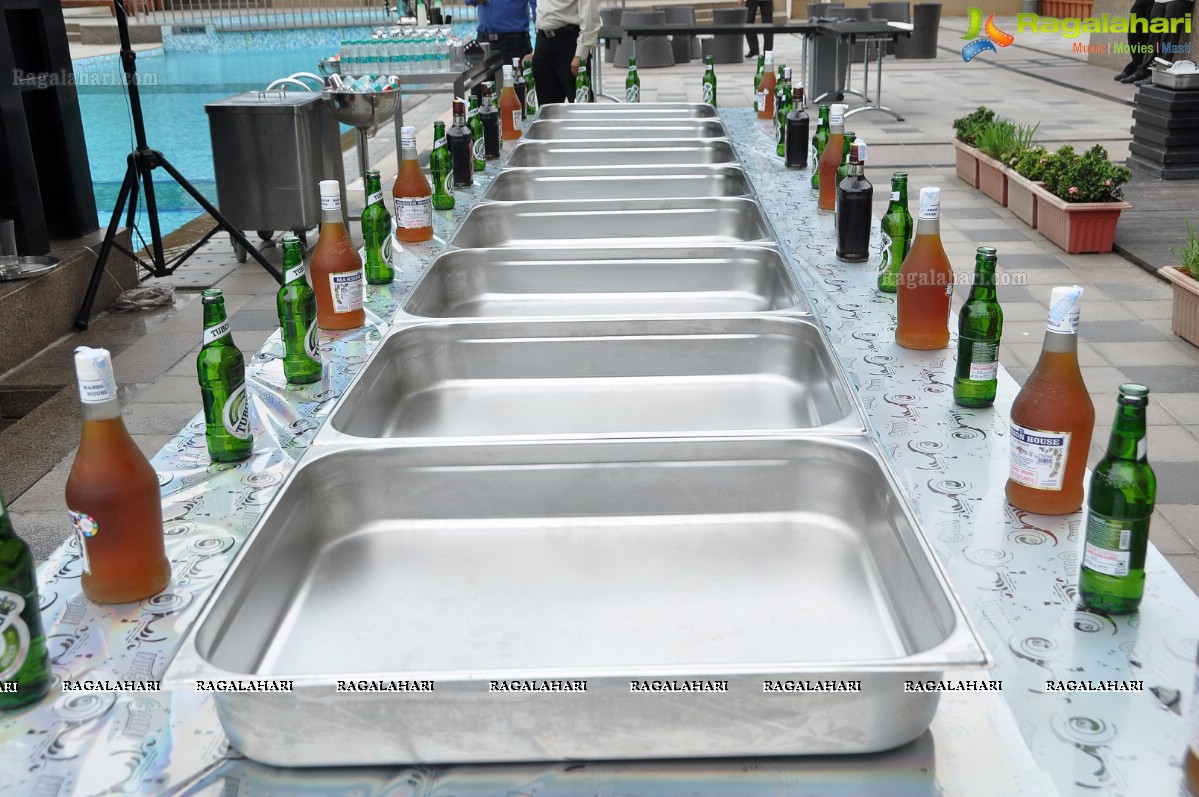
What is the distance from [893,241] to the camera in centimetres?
197

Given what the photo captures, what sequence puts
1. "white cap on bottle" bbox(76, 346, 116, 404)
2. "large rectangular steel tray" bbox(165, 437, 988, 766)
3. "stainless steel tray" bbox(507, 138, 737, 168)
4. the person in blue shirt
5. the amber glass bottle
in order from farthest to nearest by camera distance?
the person in blue shirt → "stainless steel tray" bbox(507, 138, 737, 168) → the amber glass bottle → "white cap on bottle" bbox(76, 346, 116, 404) → "large rectangular steel tray" bbox(165, 437, 988, 766)

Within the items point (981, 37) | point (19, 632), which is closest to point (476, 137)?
point (19, 632)

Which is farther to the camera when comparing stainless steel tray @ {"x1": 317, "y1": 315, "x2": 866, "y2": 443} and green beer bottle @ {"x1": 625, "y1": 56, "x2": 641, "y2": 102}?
green beer bottle @ {"x1": 625, "y1": 56, "x2": 641, "y2": 102}

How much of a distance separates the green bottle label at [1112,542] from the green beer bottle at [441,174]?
80.4 inches

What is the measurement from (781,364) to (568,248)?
620mm

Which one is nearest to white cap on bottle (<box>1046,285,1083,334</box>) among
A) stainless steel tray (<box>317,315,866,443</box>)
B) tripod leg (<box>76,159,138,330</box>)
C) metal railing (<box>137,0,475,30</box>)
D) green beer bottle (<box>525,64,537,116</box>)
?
stainless steel tray (<box>317,315,866,443</box>)

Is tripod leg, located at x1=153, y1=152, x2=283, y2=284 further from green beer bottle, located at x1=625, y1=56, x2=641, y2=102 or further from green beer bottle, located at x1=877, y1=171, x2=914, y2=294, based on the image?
green beer bottle, located at x1=877, y1=171, x2=914, y2=294

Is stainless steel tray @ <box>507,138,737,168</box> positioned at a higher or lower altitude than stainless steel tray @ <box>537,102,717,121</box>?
lower

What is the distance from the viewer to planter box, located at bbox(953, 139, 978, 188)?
6.06m

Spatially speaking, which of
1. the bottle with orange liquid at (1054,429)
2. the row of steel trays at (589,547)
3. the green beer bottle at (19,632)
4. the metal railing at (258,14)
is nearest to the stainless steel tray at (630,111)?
the row of steel trays at (589,547)

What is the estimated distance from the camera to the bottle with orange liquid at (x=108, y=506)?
3.37 feet

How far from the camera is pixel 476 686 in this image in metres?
0.76

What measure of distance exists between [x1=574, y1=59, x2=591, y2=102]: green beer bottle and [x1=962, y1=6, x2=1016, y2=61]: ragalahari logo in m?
8.71

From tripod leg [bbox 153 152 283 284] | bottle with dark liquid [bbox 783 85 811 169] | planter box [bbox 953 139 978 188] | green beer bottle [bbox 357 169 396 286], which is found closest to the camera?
green beer bottle [bbox 357 169 396 286]
